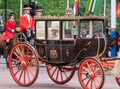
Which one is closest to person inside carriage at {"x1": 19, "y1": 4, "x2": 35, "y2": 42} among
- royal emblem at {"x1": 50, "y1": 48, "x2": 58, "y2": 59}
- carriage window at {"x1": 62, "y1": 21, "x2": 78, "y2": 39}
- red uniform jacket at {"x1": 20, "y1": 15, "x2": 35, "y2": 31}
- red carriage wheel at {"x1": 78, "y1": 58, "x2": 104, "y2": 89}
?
red uniform jacket at {"x1": 20, "y1": 15, "x2": 35, "y2": 31}

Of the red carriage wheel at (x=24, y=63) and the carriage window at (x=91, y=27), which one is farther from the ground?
the carriage window at (x=91, y=27)

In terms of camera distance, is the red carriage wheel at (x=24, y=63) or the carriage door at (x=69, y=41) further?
the red carriage wheel at (x=24, y=63)

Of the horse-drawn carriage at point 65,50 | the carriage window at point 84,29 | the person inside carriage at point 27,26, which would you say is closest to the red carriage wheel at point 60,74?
the horse-drawn carriage at point 65,50

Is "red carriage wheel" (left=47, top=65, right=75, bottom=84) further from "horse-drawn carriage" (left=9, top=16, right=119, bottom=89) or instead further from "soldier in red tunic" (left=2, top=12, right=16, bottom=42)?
"soldier in red tunic" (left=2, top=12, right=16, bottom=42)

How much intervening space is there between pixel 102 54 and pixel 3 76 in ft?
15.9

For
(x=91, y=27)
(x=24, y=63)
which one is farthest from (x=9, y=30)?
(x=91, y=27)

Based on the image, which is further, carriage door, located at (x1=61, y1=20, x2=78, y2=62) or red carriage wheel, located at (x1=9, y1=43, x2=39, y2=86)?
red carriage wheel, located at (x1=9, y1=43, x2=39, y2=86)

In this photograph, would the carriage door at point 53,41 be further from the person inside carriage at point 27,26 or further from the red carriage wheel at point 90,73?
the person inside carriage at point 27,26

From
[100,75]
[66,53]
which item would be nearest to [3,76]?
[66,53]

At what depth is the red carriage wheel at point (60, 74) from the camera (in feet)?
44.3

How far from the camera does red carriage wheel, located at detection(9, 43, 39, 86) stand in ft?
43.5

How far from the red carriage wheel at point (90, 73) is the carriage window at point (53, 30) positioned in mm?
1325

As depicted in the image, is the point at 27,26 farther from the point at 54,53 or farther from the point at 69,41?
→ the point at 69,41

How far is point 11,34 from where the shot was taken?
63.6ft
